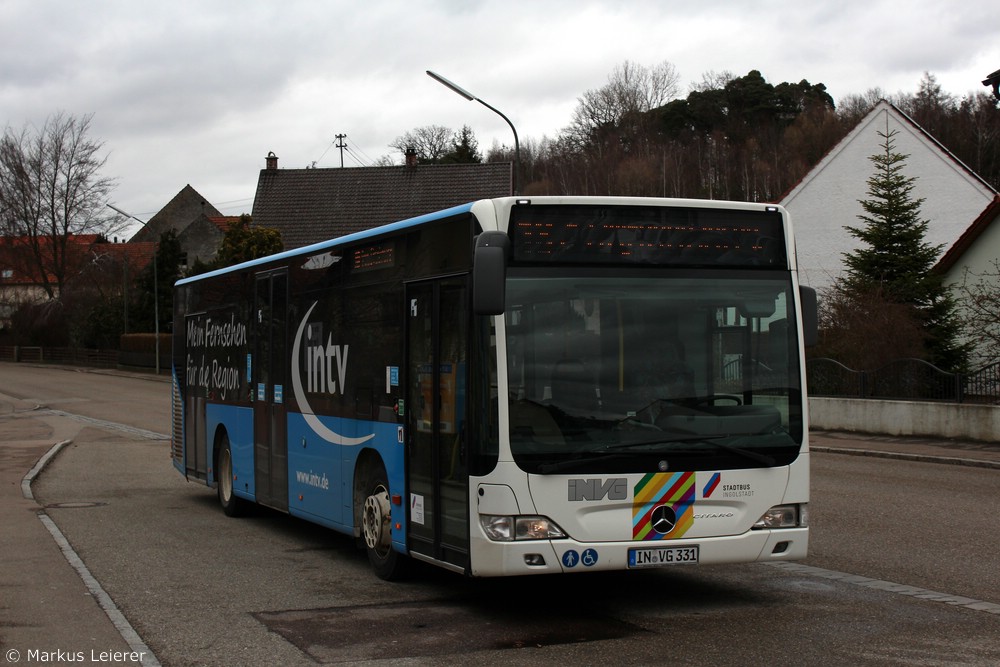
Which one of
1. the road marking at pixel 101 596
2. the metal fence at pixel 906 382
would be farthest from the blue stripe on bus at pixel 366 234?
the metal fence at pixel 906 382

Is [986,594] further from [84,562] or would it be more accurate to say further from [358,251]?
[84,562]

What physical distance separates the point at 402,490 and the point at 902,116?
38649mm

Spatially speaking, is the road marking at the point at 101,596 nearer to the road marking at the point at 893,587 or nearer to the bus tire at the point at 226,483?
the bus tire at the point at 226,483

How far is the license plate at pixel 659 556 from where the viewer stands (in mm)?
7477

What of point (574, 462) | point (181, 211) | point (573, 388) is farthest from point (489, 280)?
point (181, 211)

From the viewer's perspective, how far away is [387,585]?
9.09m

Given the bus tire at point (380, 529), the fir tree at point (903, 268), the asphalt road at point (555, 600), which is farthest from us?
the fir tree at point (903, 268)

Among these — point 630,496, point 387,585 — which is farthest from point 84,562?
point 630,496

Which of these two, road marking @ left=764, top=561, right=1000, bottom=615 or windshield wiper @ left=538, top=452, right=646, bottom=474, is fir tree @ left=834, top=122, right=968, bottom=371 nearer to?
road marking @ left=764, top=561, right=1000, bottom=615

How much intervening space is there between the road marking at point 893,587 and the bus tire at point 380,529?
311cm

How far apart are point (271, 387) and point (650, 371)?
547 cm

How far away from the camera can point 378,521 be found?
9188mm

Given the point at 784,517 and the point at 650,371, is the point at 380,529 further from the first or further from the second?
the point at 784,517

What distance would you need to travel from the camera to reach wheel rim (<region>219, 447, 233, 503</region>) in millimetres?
13720
